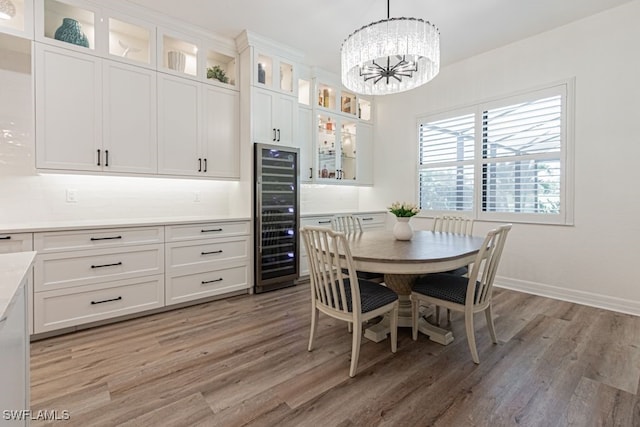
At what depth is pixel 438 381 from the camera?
1.87 metres

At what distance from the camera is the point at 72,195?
2.96 m

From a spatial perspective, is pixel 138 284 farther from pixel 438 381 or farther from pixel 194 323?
pixel 438 381

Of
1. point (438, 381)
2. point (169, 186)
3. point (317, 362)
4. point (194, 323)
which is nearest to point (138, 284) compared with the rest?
point (194, 323)

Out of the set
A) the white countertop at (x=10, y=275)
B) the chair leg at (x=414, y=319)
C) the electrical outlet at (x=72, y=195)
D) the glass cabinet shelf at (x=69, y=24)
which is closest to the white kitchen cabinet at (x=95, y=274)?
the electrical outlet at (x=72, y=195)

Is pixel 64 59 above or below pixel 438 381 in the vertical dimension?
above

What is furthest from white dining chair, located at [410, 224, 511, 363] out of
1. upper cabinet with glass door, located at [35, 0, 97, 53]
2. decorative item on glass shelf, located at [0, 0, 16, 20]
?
decorative item on glass shelf, located at [0, 0, 16, 20]

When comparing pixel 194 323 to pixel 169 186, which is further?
pixel 169 186

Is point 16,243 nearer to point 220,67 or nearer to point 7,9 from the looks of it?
point 7,9

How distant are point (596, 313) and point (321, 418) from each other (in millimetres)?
3004

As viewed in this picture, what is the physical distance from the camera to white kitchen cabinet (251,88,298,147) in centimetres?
362

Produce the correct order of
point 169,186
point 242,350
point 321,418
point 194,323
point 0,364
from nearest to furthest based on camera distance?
point 0,364 < point 321,418 < point 242,350 < point 194,323 < point 169,186

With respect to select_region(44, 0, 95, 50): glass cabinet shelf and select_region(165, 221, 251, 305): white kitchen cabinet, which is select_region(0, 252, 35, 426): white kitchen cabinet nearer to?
select_region(165, 221, 251, 305): white kitchen cabinet

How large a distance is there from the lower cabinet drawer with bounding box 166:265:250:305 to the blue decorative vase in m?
2.27

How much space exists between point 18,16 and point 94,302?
7.91ft
